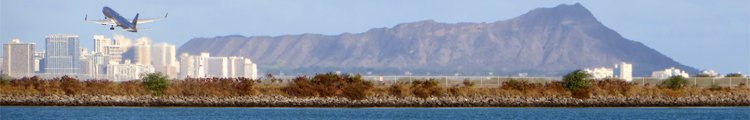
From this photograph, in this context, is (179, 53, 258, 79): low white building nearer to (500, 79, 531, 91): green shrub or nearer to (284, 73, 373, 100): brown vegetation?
(284, 73, 373, 100): brown vegetation

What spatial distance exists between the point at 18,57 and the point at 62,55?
13316 millimetres

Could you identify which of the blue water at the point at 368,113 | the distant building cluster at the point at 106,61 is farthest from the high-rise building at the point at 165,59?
the blue water at the point at 368,113

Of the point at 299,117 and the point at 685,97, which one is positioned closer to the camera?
the point at 299,117

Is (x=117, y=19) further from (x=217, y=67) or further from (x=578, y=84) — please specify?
(x=217, y=67)

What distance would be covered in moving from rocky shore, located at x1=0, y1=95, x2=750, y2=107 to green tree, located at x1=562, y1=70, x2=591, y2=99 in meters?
1.07

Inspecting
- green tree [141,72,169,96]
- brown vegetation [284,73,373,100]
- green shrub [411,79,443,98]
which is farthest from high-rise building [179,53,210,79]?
green shrub [411,79,443,98]

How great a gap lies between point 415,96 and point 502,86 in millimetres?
4910

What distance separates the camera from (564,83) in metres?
67.1

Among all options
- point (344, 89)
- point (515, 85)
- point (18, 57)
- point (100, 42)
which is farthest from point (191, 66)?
point (515, 85)

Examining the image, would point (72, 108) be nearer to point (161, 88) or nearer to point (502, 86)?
point (161, 88)

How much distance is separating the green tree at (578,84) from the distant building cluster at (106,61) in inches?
993

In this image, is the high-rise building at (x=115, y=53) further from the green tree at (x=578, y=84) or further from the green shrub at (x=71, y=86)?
the green tree at (x=578, y=84)

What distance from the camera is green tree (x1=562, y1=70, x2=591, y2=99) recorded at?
65.6 metres

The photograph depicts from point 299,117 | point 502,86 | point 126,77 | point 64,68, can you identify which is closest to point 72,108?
point 299,117
